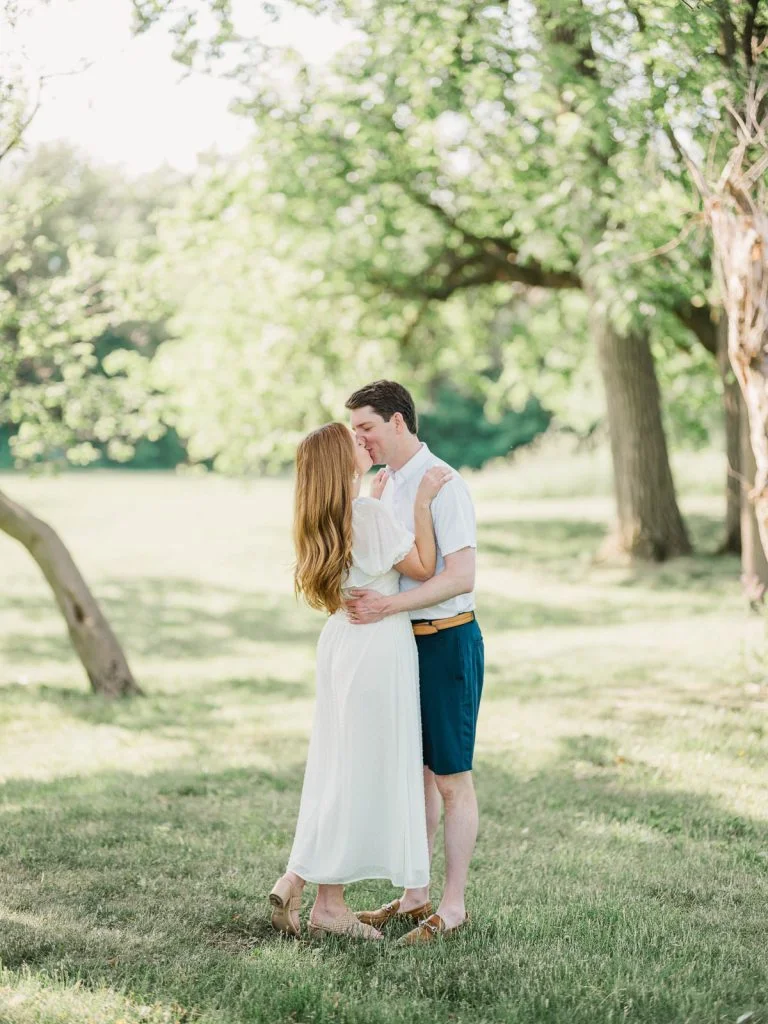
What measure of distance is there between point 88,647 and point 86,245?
381 cm

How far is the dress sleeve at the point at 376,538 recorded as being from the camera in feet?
14.8

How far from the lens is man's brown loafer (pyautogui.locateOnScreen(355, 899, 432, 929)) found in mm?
4754

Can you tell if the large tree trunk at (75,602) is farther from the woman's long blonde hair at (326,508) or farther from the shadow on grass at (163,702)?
the woman's long blonde hair at (326,508)

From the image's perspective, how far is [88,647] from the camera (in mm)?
10367

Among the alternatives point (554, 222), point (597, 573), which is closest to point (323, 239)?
point (554, 222)

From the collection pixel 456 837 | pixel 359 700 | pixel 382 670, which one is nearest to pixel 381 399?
pixel 382 670

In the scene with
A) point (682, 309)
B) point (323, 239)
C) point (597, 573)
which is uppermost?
point (323, 239)

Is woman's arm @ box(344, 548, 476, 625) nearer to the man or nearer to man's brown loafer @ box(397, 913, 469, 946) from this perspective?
the man

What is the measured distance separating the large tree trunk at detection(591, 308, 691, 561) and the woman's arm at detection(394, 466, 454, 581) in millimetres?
12901

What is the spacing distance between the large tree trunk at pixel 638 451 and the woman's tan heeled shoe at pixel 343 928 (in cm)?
1336

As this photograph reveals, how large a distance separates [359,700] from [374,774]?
0.97ft

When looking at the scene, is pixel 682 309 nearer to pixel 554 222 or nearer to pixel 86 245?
pixel 554 222

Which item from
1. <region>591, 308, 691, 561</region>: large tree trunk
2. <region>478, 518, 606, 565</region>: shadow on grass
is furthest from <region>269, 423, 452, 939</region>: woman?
<region>478, 518, 606, 565</region>: shadow on grass

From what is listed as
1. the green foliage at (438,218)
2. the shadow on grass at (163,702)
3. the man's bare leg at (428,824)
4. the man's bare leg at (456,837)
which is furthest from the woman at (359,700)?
the shadow on grass at (163,702)
